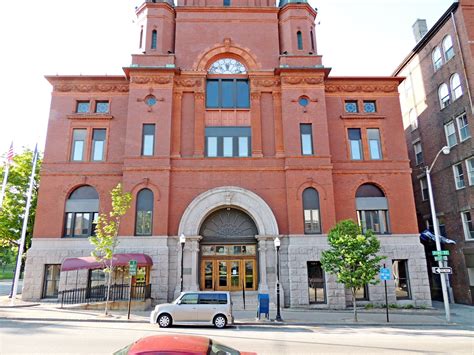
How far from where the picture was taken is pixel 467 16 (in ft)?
87.1

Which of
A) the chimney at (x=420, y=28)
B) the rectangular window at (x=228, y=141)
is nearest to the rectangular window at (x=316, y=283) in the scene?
the rectangular window at (x=228, y=141)

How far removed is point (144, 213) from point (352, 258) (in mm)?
14731

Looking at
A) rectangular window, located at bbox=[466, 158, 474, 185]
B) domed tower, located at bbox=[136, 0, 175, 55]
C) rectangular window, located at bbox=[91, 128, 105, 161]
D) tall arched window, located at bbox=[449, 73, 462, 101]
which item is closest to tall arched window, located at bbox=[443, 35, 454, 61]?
tall arched window, located at bbox=[449, 73, 462, 101]

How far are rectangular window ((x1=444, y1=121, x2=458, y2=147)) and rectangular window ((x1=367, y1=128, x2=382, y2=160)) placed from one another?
6406mm

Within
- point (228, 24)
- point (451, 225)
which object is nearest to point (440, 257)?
point (451, 225)

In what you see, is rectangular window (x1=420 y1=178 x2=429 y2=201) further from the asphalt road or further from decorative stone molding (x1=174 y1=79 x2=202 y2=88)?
decorative stone molding (x1=174 y1=79 x2=202 y2=88)

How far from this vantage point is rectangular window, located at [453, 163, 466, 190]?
88.1ft

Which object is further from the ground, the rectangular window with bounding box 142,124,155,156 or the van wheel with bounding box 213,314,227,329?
the rectangular window with bounding box 142,124,155,156

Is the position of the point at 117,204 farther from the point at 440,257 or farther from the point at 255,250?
the point at 440,257

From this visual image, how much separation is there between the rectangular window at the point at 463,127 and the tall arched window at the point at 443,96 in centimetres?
211

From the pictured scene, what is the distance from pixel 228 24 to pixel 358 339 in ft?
85.8

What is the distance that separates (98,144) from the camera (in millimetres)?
26609

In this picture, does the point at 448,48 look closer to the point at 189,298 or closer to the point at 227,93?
the point at 227,93

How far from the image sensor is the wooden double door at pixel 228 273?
24.6m
